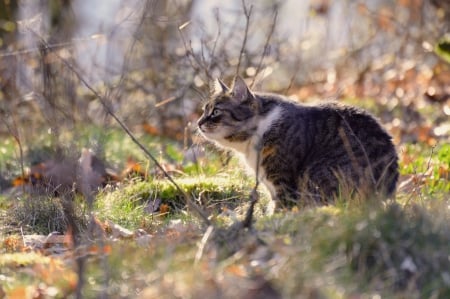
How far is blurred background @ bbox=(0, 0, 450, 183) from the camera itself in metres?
8.83

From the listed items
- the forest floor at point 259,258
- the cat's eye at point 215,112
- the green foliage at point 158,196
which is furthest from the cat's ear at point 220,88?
the forest floor at point 259,258

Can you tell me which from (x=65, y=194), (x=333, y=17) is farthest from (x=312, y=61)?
(x=65, y=194)

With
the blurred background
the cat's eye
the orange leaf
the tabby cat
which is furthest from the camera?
the blurred background

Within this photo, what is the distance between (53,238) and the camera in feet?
18.1

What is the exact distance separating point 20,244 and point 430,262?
2646mm

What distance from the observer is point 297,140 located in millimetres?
6445

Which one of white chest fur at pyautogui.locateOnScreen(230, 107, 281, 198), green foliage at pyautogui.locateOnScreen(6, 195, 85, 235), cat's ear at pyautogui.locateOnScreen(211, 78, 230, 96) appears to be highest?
cat's ear at pyautogui.locateOnScreen(211, 78, 230, 96)

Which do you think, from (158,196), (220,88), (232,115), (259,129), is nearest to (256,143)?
(259,129)

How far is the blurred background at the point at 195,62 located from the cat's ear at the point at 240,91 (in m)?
1.36

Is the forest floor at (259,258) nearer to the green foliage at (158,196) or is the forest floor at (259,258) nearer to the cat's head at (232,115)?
the green foliage at (158,196)

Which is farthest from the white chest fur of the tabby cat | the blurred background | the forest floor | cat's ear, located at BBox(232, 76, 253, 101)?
the blurred background

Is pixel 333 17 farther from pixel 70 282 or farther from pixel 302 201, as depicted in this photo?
pixel 70 282

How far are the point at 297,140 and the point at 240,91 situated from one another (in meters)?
0.61

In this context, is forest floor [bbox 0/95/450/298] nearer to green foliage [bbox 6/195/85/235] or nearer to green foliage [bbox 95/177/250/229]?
green foliage [bbox 6/195/85/235]
